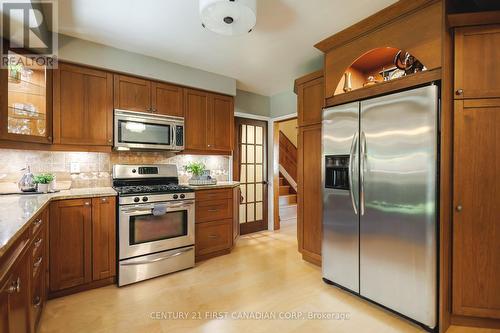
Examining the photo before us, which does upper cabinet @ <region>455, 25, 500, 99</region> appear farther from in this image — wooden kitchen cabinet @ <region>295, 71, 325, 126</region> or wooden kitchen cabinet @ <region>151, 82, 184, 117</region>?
wooden kitchen cabinet @ <region>151, 82, 184, 117</region>

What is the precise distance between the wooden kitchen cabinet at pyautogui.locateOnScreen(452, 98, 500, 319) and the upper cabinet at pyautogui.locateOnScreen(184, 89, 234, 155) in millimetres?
2759

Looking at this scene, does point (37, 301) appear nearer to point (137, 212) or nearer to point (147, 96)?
point (137, 212)

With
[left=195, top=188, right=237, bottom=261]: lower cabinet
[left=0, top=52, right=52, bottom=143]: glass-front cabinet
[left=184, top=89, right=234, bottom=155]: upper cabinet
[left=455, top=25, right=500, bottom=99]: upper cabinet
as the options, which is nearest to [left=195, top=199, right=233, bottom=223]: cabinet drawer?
[left=195, top=188, right=237, bottom=261]: lower cabinet

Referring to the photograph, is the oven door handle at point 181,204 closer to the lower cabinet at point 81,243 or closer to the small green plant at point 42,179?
the lower cabinet at point 81,243

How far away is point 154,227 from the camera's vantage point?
2723mm

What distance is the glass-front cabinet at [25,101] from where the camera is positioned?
207 cm

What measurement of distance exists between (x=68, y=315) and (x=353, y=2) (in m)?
3.54

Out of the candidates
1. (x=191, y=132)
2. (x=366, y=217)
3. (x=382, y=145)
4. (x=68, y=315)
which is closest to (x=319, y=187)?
(x=366, y=217)

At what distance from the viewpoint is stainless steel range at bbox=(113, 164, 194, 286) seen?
8.27 feet

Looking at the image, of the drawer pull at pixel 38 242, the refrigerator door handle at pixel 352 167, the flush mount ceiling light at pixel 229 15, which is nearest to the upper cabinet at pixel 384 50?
the refrigerator door handle at pixel 352 167

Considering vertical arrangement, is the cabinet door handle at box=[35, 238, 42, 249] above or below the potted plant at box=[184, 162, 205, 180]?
below

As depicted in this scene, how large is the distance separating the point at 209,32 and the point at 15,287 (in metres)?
2.48

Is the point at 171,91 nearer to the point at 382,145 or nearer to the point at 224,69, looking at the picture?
the point at 224,69

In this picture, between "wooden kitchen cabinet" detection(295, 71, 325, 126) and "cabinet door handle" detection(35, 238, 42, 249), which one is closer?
"cabinet door handle" detection(35, 238, 42, 249)
